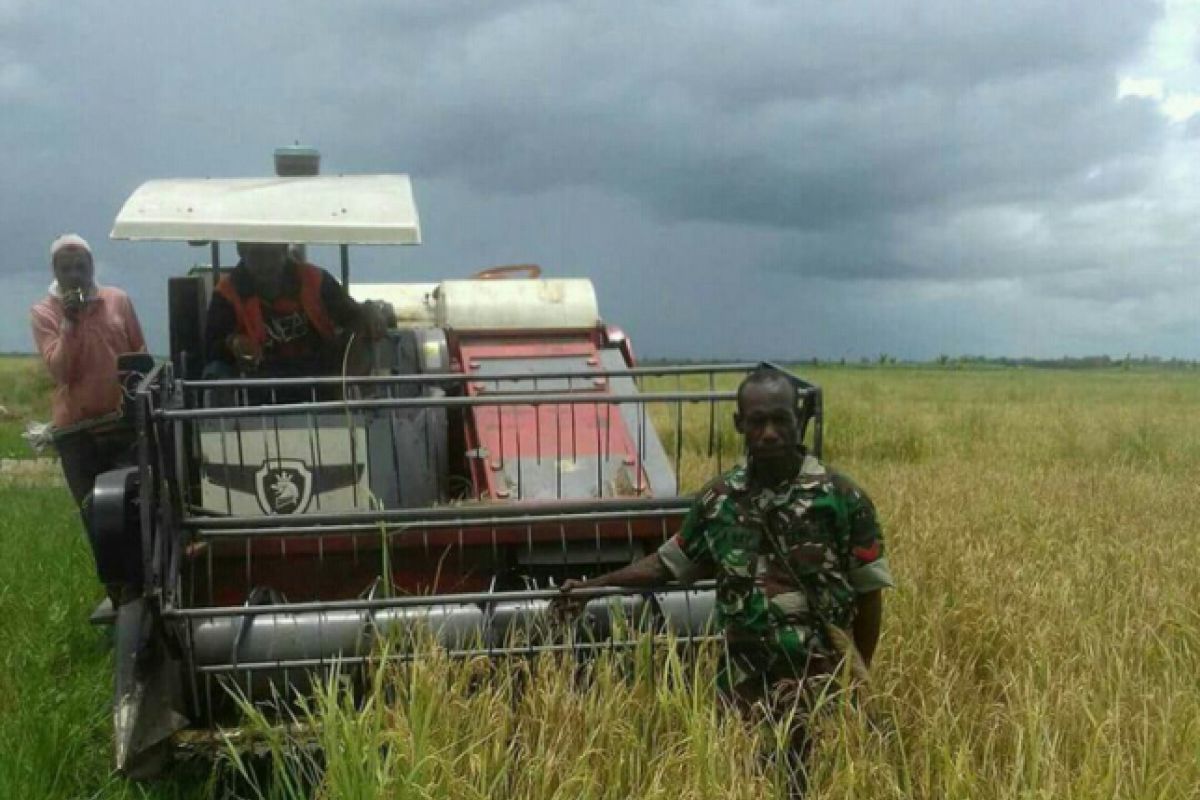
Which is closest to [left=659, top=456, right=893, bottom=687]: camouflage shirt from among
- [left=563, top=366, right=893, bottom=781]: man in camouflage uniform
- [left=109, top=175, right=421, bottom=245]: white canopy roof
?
[left=563, top=366, right=893, bottom=781]: man in camouflage uniform

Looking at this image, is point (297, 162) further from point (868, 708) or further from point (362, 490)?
point (868, 708)

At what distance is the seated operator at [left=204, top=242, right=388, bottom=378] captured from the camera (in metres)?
5.77

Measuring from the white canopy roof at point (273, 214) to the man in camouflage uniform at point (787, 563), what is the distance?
237 centimetres

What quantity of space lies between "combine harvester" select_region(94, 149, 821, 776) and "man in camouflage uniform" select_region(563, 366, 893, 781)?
0.34 meters

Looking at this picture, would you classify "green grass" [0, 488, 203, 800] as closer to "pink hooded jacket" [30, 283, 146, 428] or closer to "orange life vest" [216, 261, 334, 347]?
"pink hooded jacket" [30, 283, 146, 428]

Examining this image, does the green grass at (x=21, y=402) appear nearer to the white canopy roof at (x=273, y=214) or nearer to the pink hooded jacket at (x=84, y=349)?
the pink hooded jacket at (x=84, y=349)

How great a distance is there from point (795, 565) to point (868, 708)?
0.43m

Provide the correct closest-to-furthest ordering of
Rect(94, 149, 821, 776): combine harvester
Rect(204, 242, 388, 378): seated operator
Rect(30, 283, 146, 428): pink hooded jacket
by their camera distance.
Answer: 1. Rect(94, 149, 821, 776): combine harvester
2. Rect(204, 242, 388, 378): seated operator
3. Rect(30, 283, 146, 428): pink hooded jacket

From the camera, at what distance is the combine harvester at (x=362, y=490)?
4.01 m

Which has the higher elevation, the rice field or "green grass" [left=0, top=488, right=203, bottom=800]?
the rice field

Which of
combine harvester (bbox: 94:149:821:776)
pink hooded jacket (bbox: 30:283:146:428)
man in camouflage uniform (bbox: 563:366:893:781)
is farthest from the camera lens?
pink hooded jacket (bbox: 30:283:146:428)

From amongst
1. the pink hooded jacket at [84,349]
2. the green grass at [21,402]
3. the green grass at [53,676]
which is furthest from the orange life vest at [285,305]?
the green grass at [21,402]

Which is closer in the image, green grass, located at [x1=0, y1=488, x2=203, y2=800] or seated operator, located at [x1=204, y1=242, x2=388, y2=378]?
green grass, located at [x1=0, y1=488, x2=203, y2=800]

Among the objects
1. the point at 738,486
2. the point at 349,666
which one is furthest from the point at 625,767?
the point at 349,666
